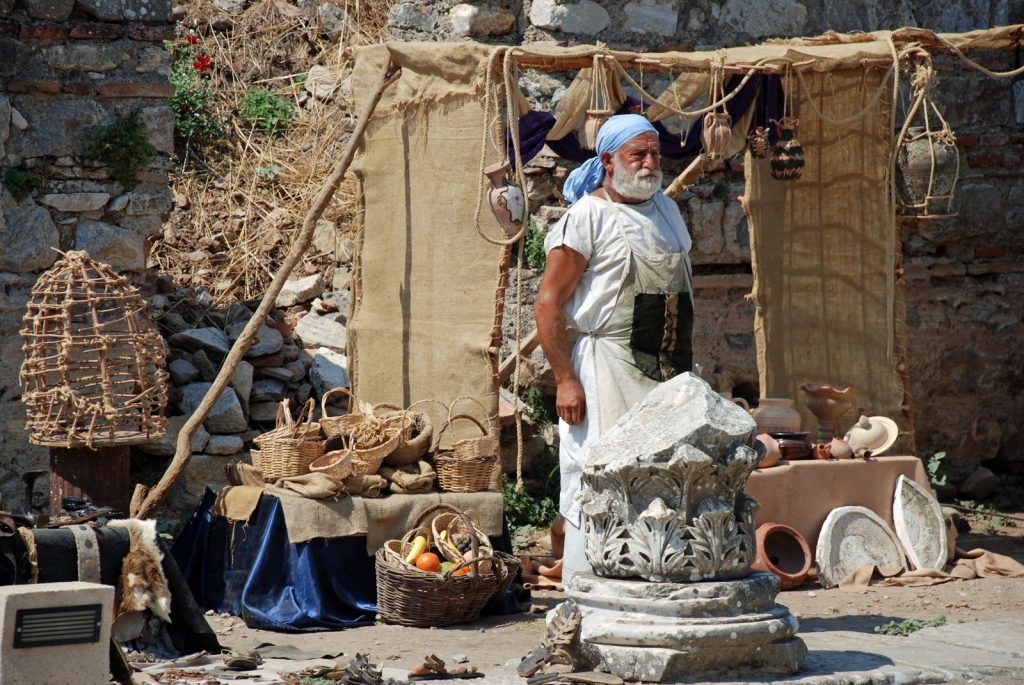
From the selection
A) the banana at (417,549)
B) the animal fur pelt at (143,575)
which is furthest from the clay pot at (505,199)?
the animal fur pelt at (143,575)

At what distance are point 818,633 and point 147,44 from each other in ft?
14.4

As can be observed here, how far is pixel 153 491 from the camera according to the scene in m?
6.61

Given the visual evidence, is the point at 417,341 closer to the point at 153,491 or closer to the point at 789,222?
the point at 153,491

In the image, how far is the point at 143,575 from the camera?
5336mm

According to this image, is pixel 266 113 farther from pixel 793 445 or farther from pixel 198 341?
pixel 793 445

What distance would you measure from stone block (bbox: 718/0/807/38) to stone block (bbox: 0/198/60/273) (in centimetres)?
413

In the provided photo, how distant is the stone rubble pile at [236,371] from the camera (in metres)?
7.78

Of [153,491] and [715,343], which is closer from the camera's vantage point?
[153,491]

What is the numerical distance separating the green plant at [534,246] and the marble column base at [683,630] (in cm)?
386

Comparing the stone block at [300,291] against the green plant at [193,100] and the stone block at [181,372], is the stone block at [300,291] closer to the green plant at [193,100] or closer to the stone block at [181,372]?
the stone block at [181,372]

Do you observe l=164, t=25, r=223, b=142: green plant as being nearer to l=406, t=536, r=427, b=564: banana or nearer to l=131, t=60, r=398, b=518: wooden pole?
l=131, t=60, r=398, b=518: wooden pole

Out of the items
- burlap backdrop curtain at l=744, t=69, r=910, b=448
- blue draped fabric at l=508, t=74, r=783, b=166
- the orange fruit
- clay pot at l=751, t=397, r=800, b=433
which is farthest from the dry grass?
the orange fruit

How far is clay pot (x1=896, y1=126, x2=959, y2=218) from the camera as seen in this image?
7.63 metres

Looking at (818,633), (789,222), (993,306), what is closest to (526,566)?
(818,633)
